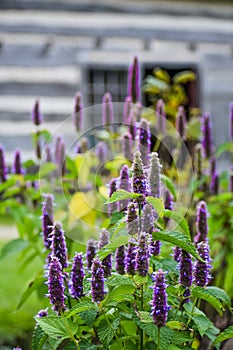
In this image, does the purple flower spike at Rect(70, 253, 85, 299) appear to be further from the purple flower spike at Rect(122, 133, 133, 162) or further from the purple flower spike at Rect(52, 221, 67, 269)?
the purple flower spike at Rect(122, 133, 133, 162)

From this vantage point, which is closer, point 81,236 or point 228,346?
point 228,346

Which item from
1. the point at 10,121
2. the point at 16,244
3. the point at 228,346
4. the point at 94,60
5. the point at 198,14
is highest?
the point at 198,14

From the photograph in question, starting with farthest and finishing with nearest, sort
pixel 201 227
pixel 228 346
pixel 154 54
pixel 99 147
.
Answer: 1. pixel 154 54
2. pixel 99 147
3. pixel 228 346
4. pixel 201 227

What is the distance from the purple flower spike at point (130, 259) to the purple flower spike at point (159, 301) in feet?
0.50

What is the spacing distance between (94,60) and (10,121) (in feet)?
4.61

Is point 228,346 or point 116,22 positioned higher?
point 116,22

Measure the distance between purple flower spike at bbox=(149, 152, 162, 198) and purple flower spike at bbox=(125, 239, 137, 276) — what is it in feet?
0.46

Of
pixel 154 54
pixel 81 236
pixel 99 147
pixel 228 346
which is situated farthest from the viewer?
pixel 154 54

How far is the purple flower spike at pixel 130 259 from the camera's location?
5.16 feet

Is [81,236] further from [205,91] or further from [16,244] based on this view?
[205,91]

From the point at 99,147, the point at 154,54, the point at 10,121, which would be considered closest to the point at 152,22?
the point at 154,54

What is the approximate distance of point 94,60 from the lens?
932cm

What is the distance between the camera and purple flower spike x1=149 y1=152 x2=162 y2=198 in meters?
1.60

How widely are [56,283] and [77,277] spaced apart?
145 millimetres
